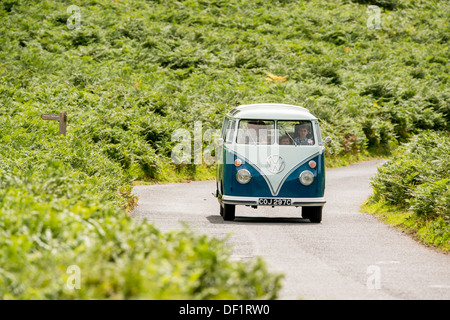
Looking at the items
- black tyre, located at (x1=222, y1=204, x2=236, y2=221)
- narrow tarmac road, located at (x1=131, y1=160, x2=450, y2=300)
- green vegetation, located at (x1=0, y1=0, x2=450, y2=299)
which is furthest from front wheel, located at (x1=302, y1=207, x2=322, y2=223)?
green vegetation, located at (x1=0, y1=0, x2=450, y2=299)

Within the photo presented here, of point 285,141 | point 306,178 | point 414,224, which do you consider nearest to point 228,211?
point 306,178

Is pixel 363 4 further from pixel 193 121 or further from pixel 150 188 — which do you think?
pixel 150 188

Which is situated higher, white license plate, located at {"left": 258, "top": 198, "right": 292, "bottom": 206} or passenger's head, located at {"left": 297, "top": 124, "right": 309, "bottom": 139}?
passenger's head, located at {"left": 297, "top": 124, "right": 309, "bottom": 139}

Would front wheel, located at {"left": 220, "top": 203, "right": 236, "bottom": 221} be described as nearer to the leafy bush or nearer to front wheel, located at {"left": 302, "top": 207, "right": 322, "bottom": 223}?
front wheel, located at {"left": 302, "top": 207, "right": 322, "bottom": 223}

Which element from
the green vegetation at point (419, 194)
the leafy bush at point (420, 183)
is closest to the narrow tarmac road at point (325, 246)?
the green vegetation at point (419, 194)

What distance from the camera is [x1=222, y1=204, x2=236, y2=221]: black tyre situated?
13703 millimetres

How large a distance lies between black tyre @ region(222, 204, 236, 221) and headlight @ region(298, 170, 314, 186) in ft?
4.96

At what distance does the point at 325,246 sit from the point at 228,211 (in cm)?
334

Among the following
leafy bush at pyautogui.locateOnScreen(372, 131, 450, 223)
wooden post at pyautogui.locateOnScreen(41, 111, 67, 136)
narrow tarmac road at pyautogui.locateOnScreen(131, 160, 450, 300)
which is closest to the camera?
narrow tarmac road at pyautogui.locateOnScreen(131, 160, 450, 300)

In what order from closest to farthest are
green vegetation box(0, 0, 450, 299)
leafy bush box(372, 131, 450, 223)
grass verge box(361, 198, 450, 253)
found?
green vegetation box(0, 0, 450, 299), grass verge box(361, 198, 450, 253), leafy bush box(372, 131, 450, 223)

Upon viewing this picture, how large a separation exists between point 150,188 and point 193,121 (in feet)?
19.1

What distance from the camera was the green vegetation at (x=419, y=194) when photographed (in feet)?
38.8

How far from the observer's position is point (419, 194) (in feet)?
42.3

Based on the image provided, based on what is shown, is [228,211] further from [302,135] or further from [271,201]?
[302,135]
